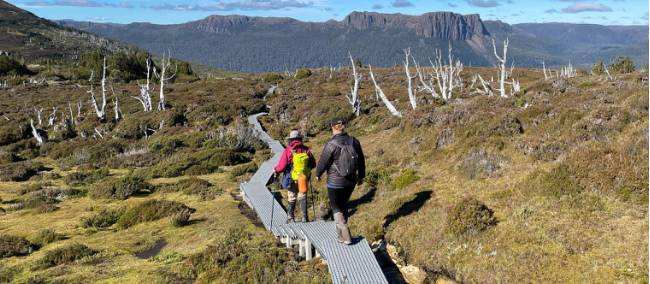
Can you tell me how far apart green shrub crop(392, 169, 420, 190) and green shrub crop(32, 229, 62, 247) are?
8.96m

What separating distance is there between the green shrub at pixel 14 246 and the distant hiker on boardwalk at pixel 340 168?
7.90 metres

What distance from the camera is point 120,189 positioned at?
17375mm

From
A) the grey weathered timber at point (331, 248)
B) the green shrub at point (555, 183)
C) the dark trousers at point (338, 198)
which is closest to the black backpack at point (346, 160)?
the dark trousers at point (338, 198)

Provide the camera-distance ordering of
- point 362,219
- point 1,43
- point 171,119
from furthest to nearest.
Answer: point 1,43 < point 171,119 < point 362,219

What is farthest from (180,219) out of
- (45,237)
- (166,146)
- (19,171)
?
(166,146)

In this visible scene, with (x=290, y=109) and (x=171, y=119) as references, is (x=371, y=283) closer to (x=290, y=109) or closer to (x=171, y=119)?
(x=171, y=119)

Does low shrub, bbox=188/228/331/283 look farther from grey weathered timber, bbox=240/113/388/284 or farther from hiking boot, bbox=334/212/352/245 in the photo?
hiking boot, bbox=334/212/352/245


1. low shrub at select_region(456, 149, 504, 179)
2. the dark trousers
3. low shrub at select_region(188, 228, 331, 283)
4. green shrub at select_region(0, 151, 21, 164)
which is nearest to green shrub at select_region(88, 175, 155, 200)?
low shrub at select_region(188, 228, 331, 283)

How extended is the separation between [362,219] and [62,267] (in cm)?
656

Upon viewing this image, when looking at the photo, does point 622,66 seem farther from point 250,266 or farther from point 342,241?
point 250,266

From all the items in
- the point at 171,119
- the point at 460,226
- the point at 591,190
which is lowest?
the point at 171,119

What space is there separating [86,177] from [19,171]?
3800mm

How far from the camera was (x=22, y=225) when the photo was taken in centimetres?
1445

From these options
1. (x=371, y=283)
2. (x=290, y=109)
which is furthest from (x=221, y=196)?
(x=290, y=109)
